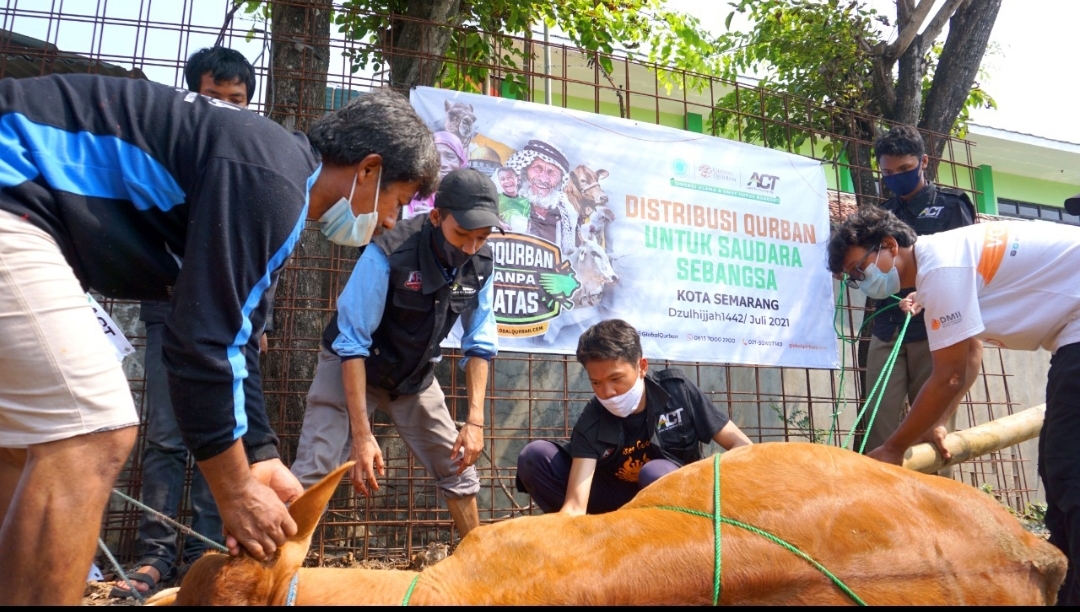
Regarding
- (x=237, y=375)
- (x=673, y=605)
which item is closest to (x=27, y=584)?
(x=237, y=375)

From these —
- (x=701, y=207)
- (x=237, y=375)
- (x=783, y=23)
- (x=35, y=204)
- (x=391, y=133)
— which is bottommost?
(x=237, y=375)

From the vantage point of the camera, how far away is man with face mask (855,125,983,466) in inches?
207

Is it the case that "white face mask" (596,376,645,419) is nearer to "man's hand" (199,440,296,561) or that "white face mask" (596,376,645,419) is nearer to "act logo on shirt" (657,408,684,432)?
"act logo on shirt" (657,408,684,432)

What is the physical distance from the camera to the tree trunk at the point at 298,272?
506 centimetres

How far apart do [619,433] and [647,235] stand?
200 centimetres

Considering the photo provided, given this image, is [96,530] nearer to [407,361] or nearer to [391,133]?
[391,133]

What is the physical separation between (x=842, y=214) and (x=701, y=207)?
79.2 inches

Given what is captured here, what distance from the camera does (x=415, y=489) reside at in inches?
227

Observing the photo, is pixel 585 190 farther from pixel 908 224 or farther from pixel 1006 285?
pixel 1006 285

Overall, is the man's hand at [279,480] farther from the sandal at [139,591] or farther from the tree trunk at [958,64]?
the tree trunk at [958,64]

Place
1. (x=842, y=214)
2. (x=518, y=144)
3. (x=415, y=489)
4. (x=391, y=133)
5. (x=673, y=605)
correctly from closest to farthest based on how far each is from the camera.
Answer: (x=673, y=605) < (x=391, y=133) < (x=518, y=144) < (x=415, y=489) < (x=842, y=214)

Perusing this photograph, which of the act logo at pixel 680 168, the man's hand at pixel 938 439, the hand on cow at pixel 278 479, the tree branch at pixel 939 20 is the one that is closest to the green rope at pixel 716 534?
the hand on cow at pixel 278 479

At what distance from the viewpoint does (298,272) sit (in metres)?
5.21

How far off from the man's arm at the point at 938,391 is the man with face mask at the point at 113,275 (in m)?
2.46
